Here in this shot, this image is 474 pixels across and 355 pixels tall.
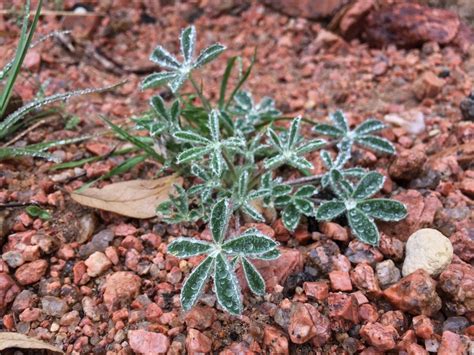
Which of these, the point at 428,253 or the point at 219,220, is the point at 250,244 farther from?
the point at 428,253

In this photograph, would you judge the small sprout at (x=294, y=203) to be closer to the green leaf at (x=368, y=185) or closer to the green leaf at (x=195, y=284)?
the green leaf at (x=368, y=185)

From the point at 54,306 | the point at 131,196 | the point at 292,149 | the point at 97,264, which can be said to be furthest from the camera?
the point at 131,196

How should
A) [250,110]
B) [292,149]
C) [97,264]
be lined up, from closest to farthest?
[97,264] → [292,149] → [250,110]

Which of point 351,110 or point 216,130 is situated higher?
point 216,130

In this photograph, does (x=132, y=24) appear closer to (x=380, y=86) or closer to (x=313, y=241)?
(x=380, y=86)

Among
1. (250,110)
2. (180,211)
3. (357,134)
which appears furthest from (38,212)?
(357,134)

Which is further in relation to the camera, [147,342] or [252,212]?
[252,212]

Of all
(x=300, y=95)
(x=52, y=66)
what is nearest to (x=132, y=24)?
(x=52, y=66)

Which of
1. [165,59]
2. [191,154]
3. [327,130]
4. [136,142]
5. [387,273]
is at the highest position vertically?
[165,59]

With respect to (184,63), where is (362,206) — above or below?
below
